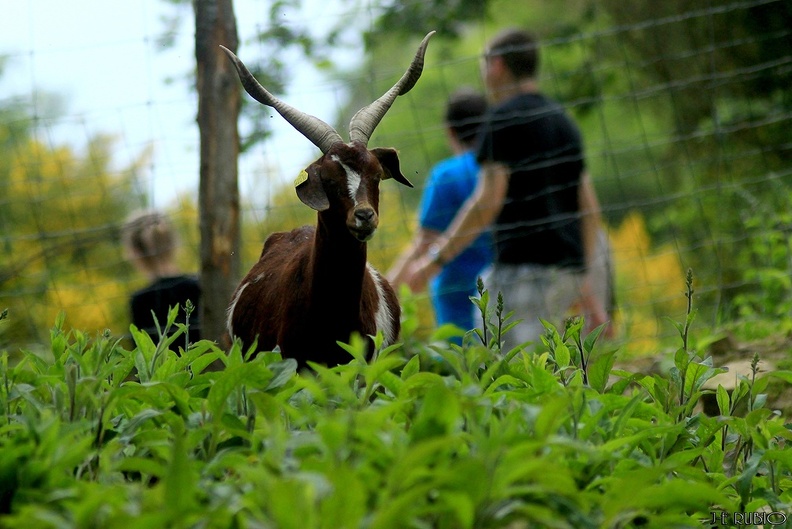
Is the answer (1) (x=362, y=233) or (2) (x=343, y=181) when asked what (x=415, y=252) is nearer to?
(2) (x=343, y=181)

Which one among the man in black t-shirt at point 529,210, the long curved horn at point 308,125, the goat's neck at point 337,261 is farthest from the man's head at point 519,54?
the goat's neck at point 337,261

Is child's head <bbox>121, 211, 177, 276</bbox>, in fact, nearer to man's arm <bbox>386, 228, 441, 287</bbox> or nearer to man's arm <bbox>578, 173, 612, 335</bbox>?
man's arm <bbox>386, 228, 441, 287</bbox>

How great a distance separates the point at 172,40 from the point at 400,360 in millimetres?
5047

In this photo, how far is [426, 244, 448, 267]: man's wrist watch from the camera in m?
7.32

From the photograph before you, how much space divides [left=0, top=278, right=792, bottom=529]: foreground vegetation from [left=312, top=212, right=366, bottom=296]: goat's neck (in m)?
1.95

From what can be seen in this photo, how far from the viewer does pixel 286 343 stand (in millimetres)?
4836

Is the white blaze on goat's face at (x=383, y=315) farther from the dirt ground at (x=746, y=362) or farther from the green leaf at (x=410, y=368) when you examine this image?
the green leaf at (x=410, y=368)

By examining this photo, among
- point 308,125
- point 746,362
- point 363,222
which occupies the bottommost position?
point 746,362

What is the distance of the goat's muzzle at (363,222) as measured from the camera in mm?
4707

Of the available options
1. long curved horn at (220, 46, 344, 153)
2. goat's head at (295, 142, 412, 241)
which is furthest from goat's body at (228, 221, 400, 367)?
long curved horn at (220, 46, 344, 153)

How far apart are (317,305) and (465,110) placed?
351 cm

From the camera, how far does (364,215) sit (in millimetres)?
4707

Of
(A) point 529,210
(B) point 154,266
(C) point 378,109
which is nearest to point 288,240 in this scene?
(C) point 378,109

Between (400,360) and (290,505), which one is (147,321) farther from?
(290,505)
